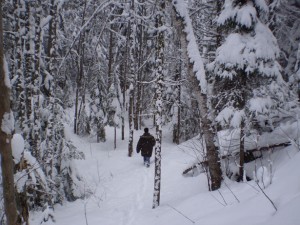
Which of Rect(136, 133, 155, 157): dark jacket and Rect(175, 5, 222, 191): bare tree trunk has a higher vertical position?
Rect(175, 5, 222, 191): bare tree trunk

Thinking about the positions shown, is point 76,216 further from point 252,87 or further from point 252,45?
point 252,45

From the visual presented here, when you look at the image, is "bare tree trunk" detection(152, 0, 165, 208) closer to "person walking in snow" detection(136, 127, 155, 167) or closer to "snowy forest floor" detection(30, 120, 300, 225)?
"snowy forest floor" detection(30, 120, 300, 225)

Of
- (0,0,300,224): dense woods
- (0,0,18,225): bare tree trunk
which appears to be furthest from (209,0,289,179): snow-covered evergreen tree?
(0,0,18,225): bare tree trunk

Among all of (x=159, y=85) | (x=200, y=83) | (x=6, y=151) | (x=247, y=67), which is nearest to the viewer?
(x=6, y=151)

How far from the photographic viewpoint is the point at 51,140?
37.1ft

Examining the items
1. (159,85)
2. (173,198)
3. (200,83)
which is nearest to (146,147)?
(173,198)

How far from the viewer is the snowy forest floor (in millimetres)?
4258

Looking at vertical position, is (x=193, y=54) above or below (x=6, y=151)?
above

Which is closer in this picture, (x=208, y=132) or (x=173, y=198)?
(x=208, y=132)

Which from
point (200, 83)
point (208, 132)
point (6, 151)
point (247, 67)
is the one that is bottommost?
point (208, 132)

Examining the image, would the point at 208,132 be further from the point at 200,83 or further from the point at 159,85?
the point at 159,85

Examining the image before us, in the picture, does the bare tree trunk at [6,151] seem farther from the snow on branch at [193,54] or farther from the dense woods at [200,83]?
the snow on branch at [193,54]

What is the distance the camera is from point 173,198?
31.7ft

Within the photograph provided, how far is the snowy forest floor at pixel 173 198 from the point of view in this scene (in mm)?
4258
